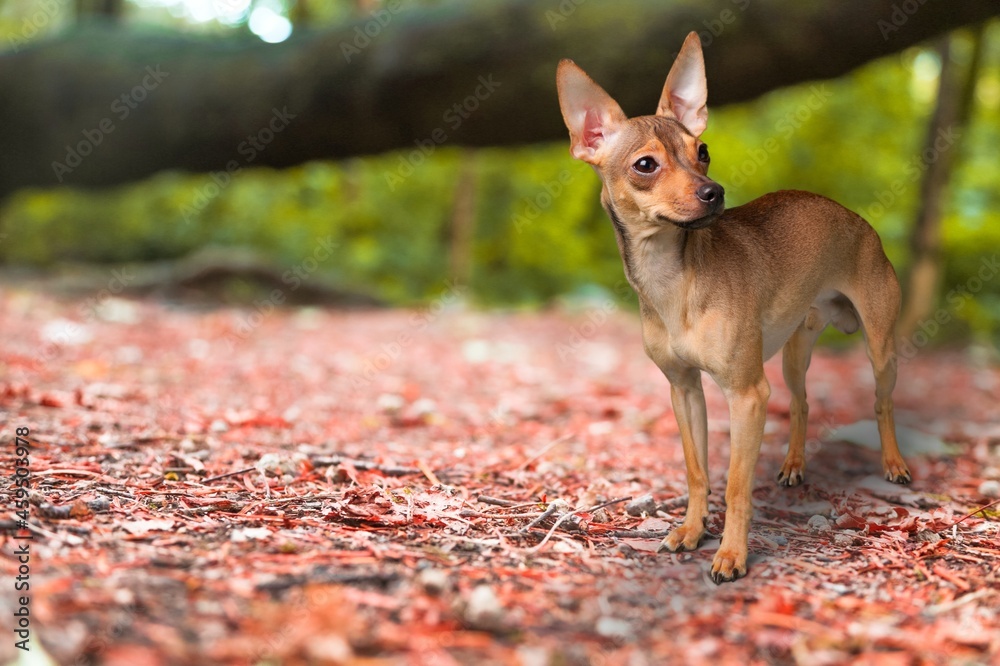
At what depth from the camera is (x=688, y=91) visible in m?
3.99

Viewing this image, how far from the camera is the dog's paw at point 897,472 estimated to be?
4.59m

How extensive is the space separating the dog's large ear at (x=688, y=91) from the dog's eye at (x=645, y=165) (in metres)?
0.46

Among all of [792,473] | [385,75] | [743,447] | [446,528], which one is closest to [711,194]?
[743,447]

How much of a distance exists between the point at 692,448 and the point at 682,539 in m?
0.44

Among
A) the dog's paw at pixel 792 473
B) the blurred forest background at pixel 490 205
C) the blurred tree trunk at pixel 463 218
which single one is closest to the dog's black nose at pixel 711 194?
the dog's paw at pixel 792 473

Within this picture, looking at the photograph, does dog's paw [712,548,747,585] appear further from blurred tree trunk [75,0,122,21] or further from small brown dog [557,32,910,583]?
blurred tree trunk [75,0,122,21]

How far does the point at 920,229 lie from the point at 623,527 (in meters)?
8.68

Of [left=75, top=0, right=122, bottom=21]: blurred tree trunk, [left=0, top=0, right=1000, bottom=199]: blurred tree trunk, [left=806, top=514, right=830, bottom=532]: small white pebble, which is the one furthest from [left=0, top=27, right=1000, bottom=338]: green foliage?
[left=806, top=514, right=830, bottom=532]: small white pebble

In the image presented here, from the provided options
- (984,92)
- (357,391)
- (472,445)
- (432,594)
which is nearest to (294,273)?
(357,391)

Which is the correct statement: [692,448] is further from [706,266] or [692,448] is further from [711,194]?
[711,194]

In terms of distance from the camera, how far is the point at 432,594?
288 centimetres

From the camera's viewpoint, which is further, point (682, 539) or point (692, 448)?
point (692, 448)

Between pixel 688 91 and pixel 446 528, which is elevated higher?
pixel 688 91

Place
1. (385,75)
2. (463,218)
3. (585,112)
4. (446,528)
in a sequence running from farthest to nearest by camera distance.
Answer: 1. (463,218)
2. (385,75)
3. (585,112)
4. (446,528)
